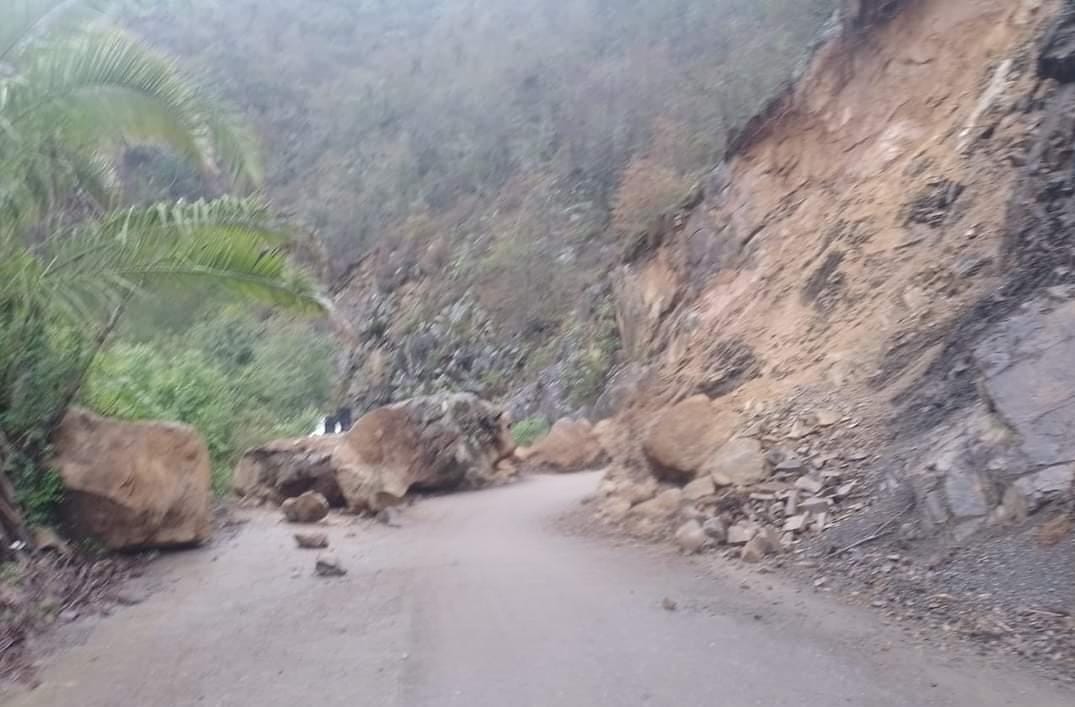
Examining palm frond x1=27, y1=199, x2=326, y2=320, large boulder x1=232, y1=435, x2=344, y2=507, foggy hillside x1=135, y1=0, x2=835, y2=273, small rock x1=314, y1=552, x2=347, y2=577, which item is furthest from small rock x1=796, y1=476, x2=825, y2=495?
foggy hillside x1=135, y1=0, x2=835, y2=273

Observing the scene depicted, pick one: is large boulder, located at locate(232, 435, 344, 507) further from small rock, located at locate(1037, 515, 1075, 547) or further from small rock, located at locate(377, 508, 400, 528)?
small rock, located at locate(1037, 515, 1075, 547)

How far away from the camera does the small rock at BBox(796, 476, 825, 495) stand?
351 inches

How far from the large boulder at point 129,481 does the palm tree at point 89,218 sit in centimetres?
39

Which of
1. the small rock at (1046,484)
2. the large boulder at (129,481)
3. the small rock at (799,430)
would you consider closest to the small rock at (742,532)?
the small rock at (799,430)

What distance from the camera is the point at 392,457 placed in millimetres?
17406

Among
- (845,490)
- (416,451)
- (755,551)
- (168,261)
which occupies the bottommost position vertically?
(755,551)

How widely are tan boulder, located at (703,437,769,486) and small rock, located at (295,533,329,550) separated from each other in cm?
407

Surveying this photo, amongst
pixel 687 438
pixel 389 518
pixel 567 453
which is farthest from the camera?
pixel 567 453

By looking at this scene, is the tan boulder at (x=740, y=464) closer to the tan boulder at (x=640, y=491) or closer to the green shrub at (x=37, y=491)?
the tan boulder at (x=640, y=491)

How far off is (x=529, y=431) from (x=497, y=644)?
70.8 ft

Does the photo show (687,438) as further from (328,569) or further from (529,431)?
(529,431)

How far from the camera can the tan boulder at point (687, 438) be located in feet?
35.4

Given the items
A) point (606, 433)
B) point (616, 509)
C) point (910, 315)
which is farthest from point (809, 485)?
point (606, 433)

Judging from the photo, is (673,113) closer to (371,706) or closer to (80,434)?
(80,434)
